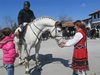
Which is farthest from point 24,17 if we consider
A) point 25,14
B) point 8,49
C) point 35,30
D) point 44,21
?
point 8,49

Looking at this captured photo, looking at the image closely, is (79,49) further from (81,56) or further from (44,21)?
(44,21)

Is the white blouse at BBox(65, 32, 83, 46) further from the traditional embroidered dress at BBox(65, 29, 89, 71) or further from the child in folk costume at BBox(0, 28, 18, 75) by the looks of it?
the child in folk costume at BBox(0, 28, 18, 75)

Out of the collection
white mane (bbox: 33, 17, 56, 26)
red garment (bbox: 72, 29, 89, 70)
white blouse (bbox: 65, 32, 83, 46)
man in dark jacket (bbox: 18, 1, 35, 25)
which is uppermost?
man in dark jacket (bbox: 18, 1, 35, 25)

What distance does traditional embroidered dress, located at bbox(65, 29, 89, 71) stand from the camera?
314 inches

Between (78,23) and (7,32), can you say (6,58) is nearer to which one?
(7,32)

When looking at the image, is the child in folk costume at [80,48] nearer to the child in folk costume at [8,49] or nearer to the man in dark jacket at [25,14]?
the child in folk costume at [8,49]

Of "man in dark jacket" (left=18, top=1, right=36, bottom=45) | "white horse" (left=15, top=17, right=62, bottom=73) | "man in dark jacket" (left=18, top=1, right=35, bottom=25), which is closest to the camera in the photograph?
"white horse" (left=15, top=17, right=62, bottom=73)

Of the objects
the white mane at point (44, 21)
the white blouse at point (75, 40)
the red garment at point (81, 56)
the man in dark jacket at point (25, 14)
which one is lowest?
the red garment at point (81, 56)

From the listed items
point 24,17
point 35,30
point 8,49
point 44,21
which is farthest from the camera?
point 24,17

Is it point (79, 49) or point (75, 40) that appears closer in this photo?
point (75, 40)

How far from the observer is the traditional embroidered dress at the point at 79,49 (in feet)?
26.2

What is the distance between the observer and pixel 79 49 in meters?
8.13

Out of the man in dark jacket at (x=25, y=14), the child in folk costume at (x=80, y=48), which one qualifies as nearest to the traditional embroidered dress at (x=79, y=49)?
the child in folk costume at (x=80, y=48)

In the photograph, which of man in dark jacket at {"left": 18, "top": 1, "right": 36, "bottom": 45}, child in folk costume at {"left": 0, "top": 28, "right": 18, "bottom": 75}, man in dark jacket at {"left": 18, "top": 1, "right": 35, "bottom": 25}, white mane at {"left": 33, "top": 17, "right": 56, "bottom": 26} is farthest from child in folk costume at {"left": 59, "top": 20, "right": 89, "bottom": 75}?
man in dark jacket at {"left": 18, "top": 1, "right": 35, "bottom": 25}
